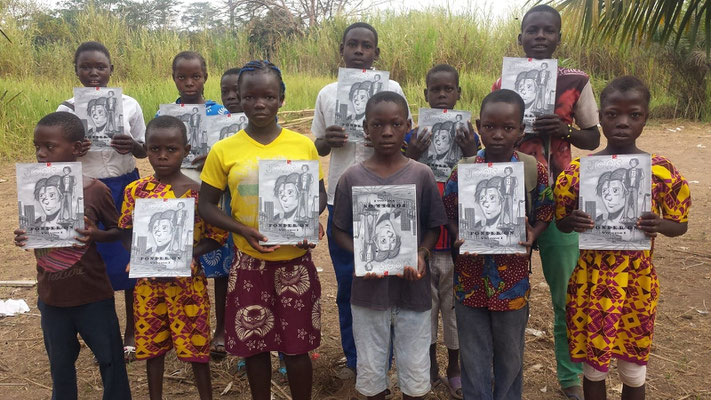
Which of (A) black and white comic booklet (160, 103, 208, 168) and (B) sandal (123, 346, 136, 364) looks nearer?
(A) black and white comic booklet (160, 103, 208, 168)

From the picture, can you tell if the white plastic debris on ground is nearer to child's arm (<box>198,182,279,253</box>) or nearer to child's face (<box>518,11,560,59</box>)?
child's arm (<box>198,182,279,253</box>)

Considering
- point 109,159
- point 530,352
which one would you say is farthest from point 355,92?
point 530,352

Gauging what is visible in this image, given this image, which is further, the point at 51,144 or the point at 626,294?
the point at 51,144

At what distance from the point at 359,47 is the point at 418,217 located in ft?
3.77

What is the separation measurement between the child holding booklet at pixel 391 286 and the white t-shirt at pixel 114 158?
1.61 metres

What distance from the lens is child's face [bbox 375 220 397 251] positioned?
2443 millimetres

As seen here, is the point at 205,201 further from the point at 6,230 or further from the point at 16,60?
the point at 16,60

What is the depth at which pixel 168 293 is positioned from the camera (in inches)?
107

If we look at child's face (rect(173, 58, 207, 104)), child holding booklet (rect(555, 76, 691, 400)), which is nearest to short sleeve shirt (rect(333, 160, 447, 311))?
child holding booklet (rect(555, 76, 691, 400))

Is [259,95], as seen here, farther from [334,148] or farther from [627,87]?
[627,87]

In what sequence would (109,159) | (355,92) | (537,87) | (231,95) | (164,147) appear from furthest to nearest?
(231,95) → (109,159) → (355,92) → (537,87) → (164,147)

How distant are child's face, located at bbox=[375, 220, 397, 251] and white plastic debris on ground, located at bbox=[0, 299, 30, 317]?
345 cm

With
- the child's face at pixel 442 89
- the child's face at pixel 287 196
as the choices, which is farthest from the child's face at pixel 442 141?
the child's face at pixel 287 196

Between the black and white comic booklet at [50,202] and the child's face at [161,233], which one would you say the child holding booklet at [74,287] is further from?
the child's face at [161,233]
